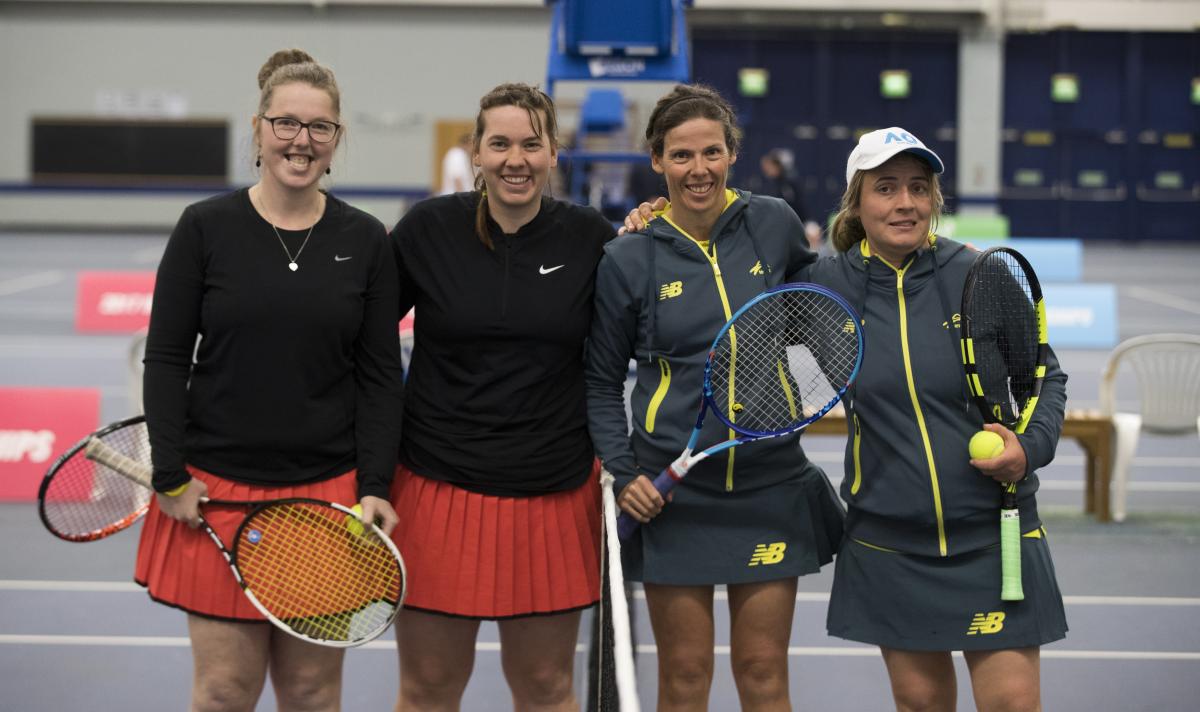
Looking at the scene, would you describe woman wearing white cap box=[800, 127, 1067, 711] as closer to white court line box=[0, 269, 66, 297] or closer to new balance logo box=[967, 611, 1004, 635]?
new balance logo box=[967, 611, 1004, 635]

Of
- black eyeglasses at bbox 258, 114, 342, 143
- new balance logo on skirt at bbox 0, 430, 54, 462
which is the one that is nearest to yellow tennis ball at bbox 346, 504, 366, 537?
black eyeglasses at bbox 258, 114, 342, 143

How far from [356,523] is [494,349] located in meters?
0.52

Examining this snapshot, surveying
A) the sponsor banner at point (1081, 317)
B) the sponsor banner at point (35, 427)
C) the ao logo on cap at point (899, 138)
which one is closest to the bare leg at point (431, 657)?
the ao logo on cap at point (899, 138)

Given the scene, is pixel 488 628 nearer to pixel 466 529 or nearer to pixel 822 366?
pixel 466 529

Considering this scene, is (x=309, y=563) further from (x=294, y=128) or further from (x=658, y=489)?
(x=294, y=128)

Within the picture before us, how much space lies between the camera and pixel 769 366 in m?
3.28

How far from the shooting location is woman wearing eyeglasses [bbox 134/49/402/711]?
3.06 m

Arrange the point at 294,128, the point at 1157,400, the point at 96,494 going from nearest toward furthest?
the point at 294,128
the point at 96,494
the point at 1157,400

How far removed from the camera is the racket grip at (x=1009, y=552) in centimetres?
303

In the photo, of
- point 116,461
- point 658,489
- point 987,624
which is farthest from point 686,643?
point 116,461

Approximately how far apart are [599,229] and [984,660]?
1.38m

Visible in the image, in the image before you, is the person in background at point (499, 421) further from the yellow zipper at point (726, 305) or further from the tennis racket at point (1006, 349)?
the tennis racket at point (1006, 349)

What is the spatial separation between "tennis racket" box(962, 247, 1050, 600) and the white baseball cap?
263 mm

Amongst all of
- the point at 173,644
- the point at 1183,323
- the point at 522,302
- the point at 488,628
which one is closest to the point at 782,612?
the point at 522,302
